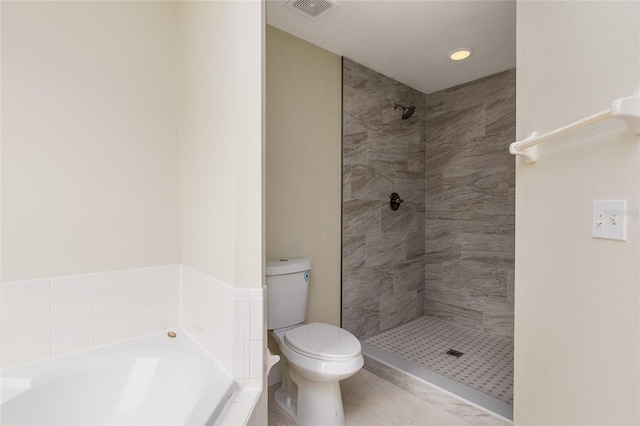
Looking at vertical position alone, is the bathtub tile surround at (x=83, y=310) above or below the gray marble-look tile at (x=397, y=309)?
above

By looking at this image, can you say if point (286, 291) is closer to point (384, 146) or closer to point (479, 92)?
point (384, 146)

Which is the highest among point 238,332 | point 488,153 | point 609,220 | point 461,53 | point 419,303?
point 461,53

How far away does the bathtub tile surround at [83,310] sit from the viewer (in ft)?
4.39

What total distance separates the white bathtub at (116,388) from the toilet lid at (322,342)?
47 cm

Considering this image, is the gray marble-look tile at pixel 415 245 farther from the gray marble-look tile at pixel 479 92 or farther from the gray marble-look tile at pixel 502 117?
the gray marble-look tile at pixel 479 92

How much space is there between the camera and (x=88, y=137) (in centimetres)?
150

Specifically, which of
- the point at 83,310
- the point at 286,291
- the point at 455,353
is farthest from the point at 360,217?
the point at 83,310

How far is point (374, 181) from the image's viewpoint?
8.94 ft

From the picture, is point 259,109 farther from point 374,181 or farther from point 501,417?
point 501,417

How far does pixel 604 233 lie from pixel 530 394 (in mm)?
743

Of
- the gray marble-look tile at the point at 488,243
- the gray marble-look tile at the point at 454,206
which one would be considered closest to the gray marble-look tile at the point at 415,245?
the gray marble-look tile at the point at 454,206

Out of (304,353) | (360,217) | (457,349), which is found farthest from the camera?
(360,217)

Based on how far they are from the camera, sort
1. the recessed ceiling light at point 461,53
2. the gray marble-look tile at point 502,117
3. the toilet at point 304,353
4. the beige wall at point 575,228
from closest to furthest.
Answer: the beige wall at point 575,228 < the toilet at point 304,353 < the recessed ceiling light at point 461,53 < the gray marble-look tile at point 502,117

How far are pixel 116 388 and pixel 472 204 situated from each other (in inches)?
113
